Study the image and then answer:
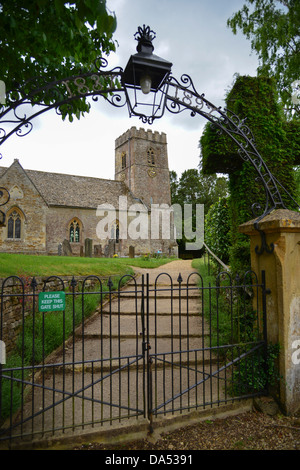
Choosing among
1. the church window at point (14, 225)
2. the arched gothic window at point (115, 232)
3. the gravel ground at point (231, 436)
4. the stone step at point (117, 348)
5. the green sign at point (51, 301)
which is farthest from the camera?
the arched gothic window at point (115, 232)

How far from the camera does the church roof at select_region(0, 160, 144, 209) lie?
28234 mm

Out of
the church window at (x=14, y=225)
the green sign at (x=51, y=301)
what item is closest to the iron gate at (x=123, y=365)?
the green sign at (x=51, y=301)

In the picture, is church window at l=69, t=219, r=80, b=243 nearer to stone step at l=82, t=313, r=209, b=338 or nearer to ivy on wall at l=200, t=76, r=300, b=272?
→ stone step at l=82, t=313, r=209, b=338

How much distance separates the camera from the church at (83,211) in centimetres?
2270

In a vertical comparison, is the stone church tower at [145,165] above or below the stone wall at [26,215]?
above

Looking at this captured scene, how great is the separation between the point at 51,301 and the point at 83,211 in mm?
25789

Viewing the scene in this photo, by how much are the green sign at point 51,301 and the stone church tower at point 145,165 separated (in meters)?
33.6

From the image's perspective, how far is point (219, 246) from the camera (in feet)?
29.8

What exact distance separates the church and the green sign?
15.2 metres

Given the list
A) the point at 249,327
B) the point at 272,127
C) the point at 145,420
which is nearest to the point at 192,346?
the point at 249,327

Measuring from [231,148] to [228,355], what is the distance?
3749 millimetres

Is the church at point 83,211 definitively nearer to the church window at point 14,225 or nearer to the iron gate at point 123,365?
the church window at point 14,225

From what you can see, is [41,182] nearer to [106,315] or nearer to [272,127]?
[106,315]

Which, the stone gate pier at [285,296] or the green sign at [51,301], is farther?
the stone gate pier at [285,296]
